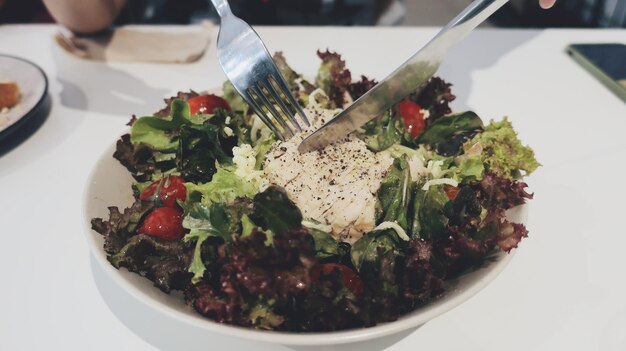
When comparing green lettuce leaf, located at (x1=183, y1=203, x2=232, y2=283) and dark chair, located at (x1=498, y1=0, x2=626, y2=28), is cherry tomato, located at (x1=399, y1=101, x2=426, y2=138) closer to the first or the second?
green lettuce leaf, located at (x1=183, y1=203, x2=232, y2=283)

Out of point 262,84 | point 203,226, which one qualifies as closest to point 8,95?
point 262,84

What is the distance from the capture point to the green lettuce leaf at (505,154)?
5.40 feet

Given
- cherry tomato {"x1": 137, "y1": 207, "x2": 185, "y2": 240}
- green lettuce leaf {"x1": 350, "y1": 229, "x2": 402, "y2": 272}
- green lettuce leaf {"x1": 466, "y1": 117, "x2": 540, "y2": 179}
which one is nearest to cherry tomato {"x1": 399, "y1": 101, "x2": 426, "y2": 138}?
green lettuce leaf {"x1": 466, "y1": 117, "x2": 540, "y2": 179}

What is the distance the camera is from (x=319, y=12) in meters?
3.78

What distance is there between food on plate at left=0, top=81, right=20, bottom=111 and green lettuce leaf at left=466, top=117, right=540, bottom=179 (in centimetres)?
201

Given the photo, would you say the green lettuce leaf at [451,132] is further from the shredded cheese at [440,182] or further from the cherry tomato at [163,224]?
the cherry tomato at [163,224]

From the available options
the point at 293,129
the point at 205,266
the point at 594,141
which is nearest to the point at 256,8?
the point at 293,129

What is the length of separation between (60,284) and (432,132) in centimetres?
142

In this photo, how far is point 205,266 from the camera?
136 centimetres

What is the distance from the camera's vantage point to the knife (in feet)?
4.26

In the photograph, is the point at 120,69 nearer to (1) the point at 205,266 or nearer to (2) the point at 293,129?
(2) the point at 293,129

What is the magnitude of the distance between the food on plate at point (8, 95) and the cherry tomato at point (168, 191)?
1063 mm

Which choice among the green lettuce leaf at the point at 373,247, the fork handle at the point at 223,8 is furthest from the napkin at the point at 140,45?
the green lettuce leaf at the point at 373,247

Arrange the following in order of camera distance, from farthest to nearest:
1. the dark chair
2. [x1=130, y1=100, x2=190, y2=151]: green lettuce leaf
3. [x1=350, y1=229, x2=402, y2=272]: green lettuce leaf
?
the dark chair < [x1=130, y1=100, x2=190, y2=151]: green lettuce leaf < [x1=350, y1=229, x2=402, y2=272]: green lettuce leaf
